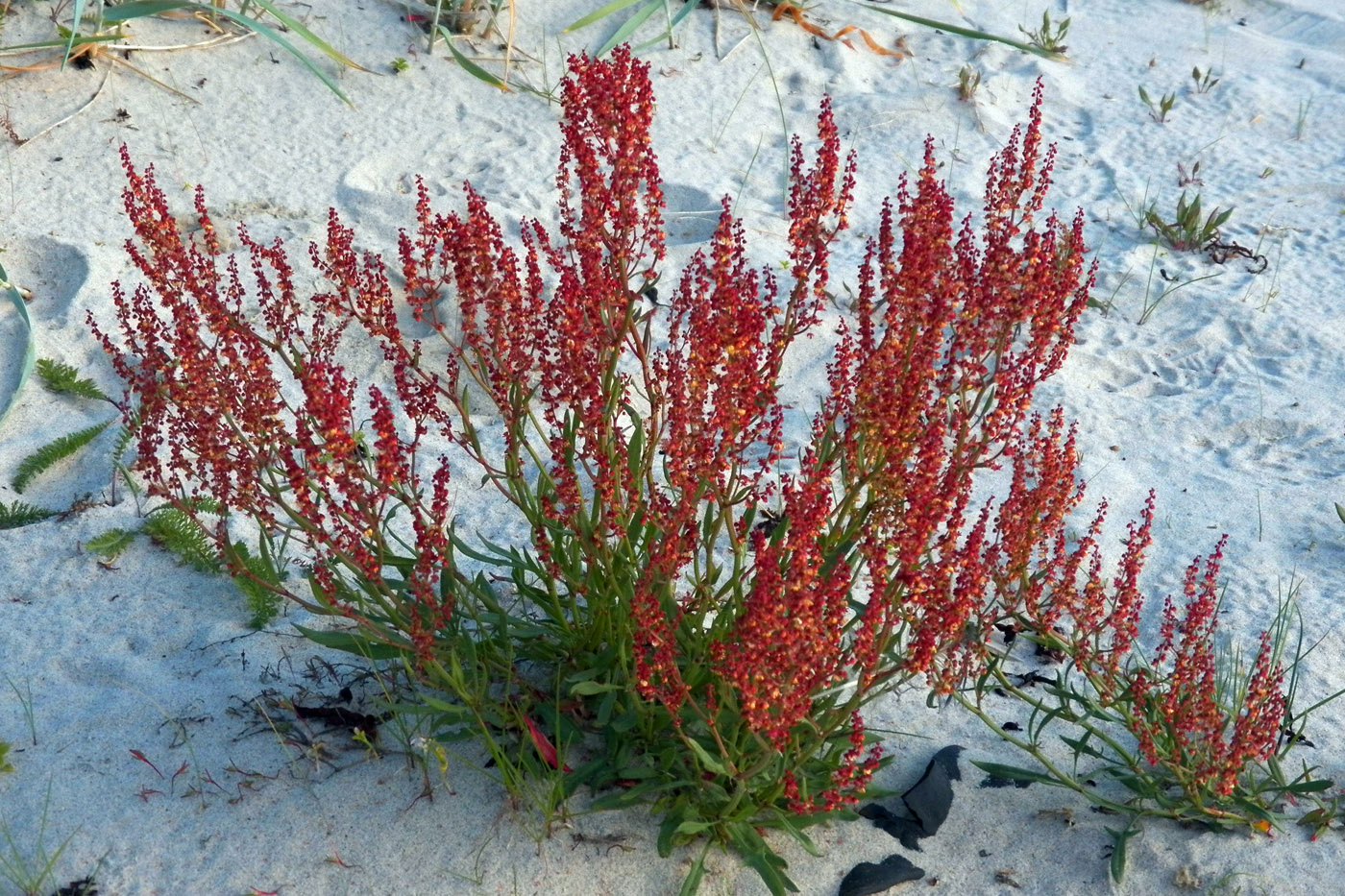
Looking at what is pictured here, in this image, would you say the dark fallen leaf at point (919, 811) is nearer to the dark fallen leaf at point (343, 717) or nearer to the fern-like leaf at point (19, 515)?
the dark fallen leaf at point (343, 717)

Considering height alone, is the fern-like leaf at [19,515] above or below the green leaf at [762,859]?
below

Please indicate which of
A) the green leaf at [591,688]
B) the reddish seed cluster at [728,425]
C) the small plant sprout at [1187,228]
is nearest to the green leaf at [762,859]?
the reddish seed cluster at [728,425]

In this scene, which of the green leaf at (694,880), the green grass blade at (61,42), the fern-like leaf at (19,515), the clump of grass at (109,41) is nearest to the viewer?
the green leaf at (694,880)

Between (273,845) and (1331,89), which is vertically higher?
(1331,89)

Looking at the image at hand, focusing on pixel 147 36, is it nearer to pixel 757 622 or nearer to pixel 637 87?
pixel 637 87

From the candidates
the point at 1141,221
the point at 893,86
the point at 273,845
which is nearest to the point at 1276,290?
the point at 1141,221

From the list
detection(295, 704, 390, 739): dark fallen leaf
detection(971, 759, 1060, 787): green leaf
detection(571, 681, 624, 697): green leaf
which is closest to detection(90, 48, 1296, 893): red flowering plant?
detection(571, 681, 624, 697): green leaf

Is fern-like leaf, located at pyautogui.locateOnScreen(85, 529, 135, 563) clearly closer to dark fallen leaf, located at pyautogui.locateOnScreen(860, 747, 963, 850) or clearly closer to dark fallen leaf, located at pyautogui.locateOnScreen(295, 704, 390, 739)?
dark fallen leaf, located at pyautogui.locateOnScreen(295, 704, 390, 739)
